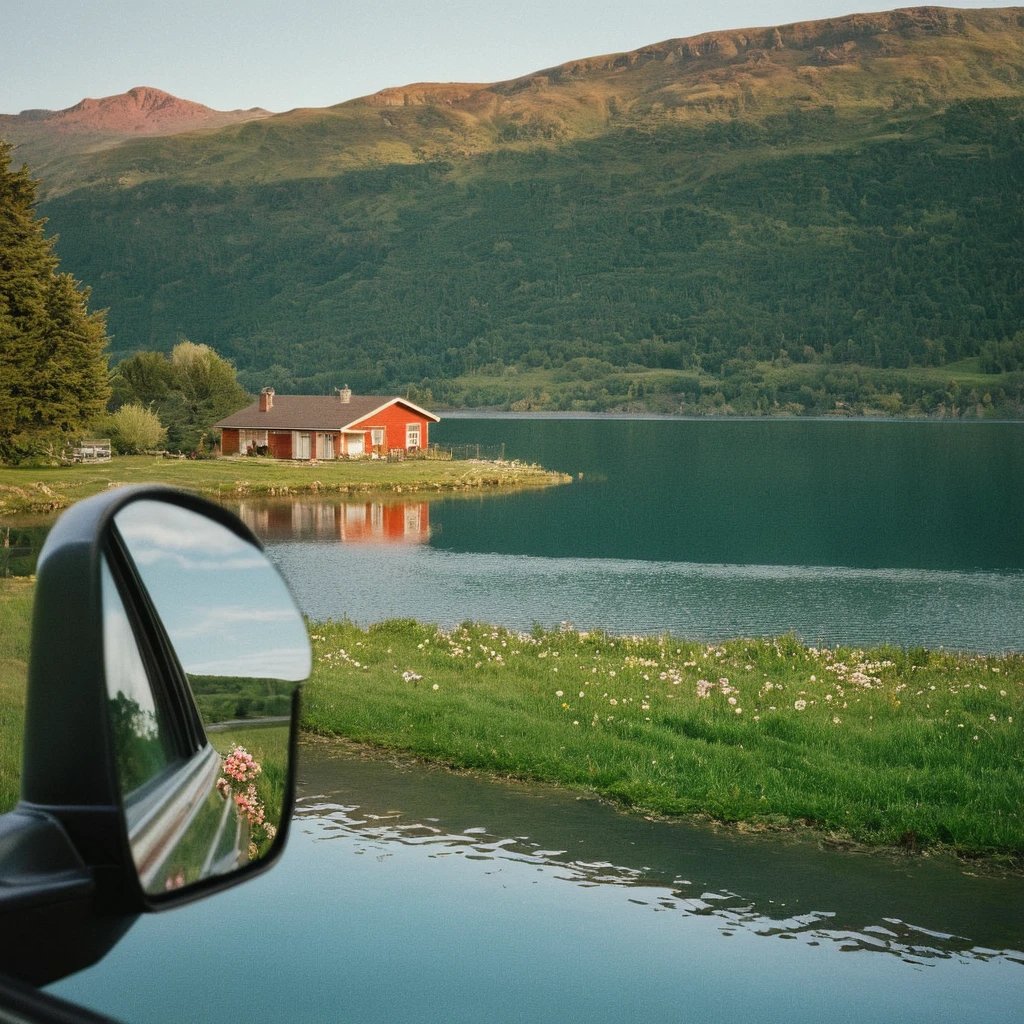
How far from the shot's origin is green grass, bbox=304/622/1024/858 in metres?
9.77

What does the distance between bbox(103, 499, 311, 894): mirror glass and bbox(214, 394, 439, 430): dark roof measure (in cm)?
8072

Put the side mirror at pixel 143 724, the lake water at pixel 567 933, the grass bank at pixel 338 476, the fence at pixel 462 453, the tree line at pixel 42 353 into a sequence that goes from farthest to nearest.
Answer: the fence at pixel 462 453, the grass bank at pixel 338 476, the tree line at pixel 42 353, the lake water at pixel 567 933, the side mirror at pixel 143 724

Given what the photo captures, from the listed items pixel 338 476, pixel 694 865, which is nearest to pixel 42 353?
pixel 694 865

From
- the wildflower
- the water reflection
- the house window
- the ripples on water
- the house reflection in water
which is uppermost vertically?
the wildflower

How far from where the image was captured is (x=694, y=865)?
336 inches

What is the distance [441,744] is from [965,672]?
841 centimetres

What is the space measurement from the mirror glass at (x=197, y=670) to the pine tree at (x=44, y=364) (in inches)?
863

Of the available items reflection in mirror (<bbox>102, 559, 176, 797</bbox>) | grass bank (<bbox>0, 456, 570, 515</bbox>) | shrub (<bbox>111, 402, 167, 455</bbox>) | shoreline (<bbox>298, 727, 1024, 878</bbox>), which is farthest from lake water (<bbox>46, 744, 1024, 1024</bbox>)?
shrub (<bbox>111, 402, 167, 455</bbox>)

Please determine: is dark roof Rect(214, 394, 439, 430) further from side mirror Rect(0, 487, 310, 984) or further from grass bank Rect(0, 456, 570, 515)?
side mirror Rect(0, 487, 310, 984)

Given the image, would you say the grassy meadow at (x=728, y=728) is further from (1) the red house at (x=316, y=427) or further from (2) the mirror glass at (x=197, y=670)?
(1) the red house at (x=316, y=427)

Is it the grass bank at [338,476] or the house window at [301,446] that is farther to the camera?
the house window at [301,446]

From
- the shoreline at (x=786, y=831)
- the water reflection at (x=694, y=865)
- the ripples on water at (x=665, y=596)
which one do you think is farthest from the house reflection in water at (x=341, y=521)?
the water reflection at (x=694, y=865)

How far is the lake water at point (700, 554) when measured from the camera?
29484 mm

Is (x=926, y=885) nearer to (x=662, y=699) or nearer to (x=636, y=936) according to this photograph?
(x=636, y=936)
